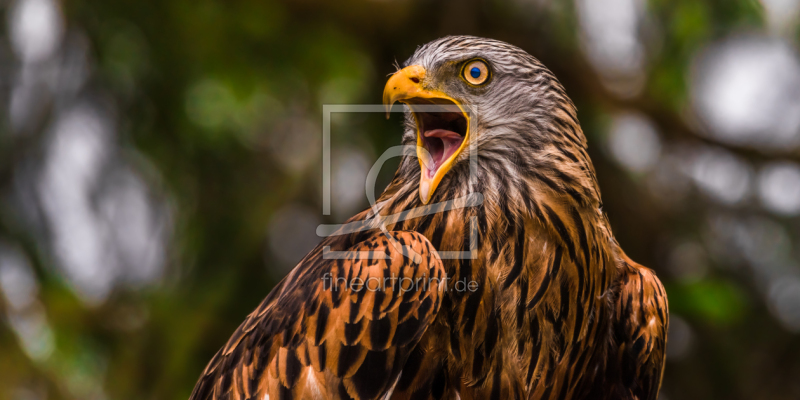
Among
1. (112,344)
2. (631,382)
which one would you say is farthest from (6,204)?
(631,382)

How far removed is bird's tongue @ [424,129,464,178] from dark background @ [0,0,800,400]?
1.87m

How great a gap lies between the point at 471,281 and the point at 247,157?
2.85 metres

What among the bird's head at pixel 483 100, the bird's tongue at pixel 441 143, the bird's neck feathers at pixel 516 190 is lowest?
the bird's neck feathers at pixel 516 190

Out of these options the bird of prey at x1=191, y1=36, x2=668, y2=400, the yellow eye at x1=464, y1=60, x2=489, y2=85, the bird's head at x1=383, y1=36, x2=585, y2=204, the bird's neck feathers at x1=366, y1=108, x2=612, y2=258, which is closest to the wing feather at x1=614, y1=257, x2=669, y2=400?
the bird of prey at x1=191, y1=36, x2=668, y2=400

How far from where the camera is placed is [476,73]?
3.02 metres

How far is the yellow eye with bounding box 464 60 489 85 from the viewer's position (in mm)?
3014

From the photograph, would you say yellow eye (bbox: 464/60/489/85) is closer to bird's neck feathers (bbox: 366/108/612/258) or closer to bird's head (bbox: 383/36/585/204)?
bird's head (bbox: 383/36/585/204)

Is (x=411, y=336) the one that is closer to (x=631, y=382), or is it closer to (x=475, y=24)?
(x=631, y=382)

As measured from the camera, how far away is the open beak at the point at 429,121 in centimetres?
287

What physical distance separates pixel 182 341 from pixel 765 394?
15.1ft

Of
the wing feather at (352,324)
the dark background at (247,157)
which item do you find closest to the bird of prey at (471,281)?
the wing feather at (352,324)

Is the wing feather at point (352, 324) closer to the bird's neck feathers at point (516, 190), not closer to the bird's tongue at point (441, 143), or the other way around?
the bird's neck feathers at point (516, 190)

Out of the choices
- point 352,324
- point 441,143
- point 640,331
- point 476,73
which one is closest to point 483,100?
point 476,73

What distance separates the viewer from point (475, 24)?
15.5ft
